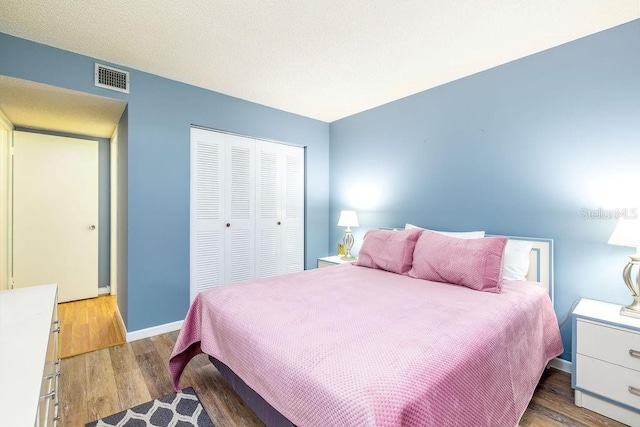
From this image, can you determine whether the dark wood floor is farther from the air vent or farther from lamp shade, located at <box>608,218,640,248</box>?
the air vent

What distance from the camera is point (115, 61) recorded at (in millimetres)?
2564

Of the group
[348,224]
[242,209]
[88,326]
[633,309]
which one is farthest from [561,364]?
[88,326]

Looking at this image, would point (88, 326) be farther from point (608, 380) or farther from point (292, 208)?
point (608, 380)

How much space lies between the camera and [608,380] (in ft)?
5.72

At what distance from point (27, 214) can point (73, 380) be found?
2.57m

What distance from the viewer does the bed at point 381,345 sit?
101 cm

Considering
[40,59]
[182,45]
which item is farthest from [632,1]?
[40,59]

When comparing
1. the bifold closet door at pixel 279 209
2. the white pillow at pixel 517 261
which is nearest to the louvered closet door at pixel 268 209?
the bifold closet door at pixel 279 209

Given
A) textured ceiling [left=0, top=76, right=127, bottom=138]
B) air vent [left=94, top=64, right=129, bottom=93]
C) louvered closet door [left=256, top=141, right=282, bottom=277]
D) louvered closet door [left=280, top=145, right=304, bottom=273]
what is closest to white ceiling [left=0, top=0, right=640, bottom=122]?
air vent [left=94, top=64, right=129, bottom=93]

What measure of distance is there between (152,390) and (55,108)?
2761mm

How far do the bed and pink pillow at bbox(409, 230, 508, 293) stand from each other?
16mm

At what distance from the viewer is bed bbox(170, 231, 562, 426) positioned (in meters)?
1.01

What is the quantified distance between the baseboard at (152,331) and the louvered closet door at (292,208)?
4.53 feet

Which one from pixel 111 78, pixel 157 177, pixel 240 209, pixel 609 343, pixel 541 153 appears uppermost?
pixel 111 78
